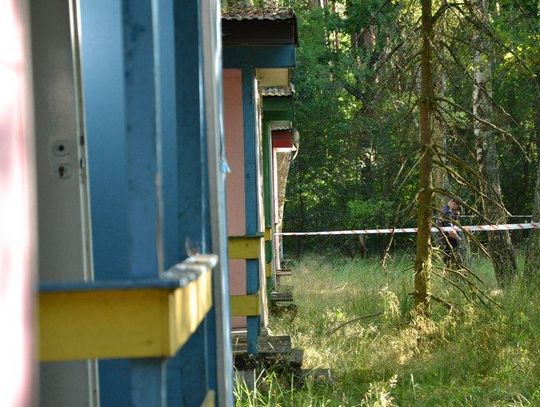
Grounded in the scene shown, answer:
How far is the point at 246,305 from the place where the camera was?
9.66 m

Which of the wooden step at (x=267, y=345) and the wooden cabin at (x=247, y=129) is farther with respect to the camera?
the wooden cabin at (x=247, y=129)

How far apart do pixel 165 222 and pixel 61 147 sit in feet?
2.08

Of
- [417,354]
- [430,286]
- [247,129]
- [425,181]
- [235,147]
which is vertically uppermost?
[247,129]

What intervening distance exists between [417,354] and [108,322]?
27.6 feet

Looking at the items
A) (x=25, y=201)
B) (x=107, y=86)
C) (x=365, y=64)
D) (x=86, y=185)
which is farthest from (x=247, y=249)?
(x=365, y=64)

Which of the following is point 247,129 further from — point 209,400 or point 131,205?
point 131,205

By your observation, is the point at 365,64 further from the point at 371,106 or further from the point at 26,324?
the point at 26,324

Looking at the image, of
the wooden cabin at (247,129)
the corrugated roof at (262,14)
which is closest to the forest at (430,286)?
the wooden cabin at (247,129)

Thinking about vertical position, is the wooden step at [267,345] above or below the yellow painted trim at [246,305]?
below

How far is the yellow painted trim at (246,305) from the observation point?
9.62 m

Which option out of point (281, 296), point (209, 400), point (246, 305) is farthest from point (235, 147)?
point (209, 400)

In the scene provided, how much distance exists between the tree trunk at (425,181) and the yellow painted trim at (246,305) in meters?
2.64

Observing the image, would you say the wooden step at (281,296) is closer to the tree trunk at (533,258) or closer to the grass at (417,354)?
the grass at (417,354)

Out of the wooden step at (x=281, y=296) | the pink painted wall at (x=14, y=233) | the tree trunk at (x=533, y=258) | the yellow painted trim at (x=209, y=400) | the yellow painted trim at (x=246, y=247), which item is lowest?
the wooden step at (x=281, y=296)
